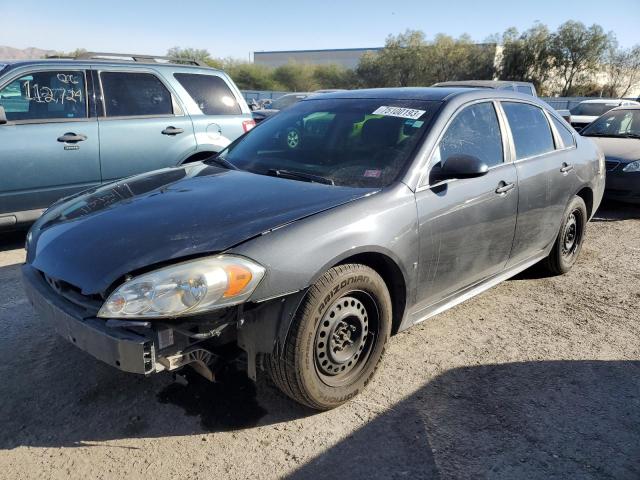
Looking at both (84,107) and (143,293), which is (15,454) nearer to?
(143,293)

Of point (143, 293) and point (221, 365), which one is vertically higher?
point (143, 293)

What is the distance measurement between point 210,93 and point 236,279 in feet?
15.7

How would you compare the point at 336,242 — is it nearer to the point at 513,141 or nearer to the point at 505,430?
the point at 505,430

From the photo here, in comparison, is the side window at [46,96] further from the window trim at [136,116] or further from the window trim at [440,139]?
the window trim at [440,139]

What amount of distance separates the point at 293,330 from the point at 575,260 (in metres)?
3.71

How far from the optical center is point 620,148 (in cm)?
784

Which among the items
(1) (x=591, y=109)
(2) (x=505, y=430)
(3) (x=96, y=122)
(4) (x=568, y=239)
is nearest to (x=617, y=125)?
(4) (x=568, y=239)

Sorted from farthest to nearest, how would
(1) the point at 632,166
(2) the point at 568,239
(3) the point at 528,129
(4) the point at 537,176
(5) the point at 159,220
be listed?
(1) the point at 632,166
(2) the point at 568,239
(3) the point at 528,129
(4) the point at 537,176
(5) the point at 159,220

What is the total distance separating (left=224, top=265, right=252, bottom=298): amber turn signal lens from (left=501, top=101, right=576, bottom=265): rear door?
2340 millimetres

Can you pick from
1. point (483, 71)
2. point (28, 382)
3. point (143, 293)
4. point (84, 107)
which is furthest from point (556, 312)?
point (483, 71)

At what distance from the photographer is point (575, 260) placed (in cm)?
502

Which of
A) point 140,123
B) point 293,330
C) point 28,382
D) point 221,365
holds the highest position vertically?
point 140,123

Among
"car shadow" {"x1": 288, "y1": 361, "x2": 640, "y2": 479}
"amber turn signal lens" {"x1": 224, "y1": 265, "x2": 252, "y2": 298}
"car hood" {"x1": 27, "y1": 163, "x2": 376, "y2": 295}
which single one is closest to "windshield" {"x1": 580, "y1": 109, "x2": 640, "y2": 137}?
"car shadow" {"x1": 288, "y1": 361, "x2": 640, "y2": 479}

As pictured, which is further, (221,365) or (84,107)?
(84,107)
